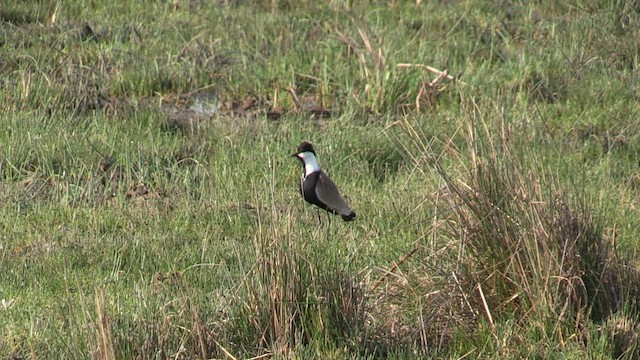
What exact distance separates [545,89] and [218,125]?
7.84 ft

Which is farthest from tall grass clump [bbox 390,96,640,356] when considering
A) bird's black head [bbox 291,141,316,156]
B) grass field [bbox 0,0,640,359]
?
bird's black head [bbox 291,141,316,156]

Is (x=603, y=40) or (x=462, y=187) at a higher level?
(x=462, y=187)

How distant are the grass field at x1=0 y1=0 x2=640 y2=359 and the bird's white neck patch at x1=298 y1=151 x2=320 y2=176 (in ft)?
0.66

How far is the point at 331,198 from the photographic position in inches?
268

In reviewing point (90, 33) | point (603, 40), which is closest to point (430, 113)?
point (603, 40)

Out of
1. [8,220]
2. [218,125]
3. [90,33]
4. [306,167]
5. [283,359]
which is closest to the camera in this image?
[283,359]

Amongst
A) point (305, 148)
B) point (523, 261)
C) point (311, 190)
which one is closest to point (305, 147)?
point (305, 148)

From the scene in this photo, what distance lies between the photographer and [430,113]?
8.68 metres

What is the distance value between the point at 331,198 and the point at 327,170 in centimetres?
95

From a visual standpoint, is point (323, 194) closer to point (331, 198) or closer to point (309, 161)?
point (331, 198)

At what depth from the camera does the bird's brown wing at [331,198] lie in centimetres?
679

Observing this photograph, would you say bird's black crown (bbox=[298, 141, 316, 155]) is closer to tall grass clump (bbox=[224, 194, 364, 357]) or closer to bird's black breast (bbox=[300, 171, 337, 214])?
bird's black breast (bbox=[300, 171, 337, 214])

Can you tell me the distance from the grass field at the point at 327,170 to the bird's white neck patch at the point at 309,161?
0.66 ft

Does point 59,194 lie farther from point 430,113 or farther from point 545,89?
point 545,89
